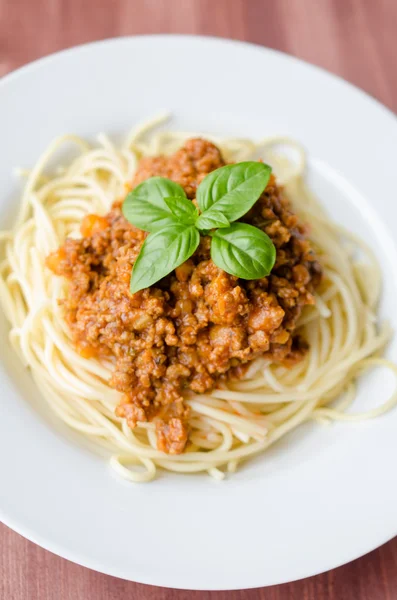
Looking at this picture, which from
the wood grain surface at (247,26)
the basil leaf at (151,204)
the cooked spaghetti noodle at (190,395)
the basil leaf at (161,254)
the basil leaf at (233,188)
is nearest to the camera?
the basil leaf at (161,254)

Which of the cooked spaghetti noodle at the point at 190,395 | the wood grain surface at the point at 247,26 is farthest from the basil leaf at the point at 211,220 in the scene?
the wood grain surface at the point at 247,26

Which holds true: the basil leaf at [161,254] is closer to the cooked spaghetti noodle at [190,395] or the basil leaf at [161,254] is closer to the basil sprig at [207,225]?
the basil sprig at [207,225]

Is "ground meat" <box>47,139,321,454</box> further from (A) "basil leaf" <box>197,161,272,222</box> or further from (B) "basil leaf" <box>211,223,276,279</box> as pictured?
(A) "basil leaf" <box>197,161,272,222</box>

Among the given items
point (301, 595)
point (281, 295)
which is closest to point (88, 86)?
point (281, 295)

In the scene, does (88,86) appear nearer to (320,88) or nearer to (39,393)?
(320,88)

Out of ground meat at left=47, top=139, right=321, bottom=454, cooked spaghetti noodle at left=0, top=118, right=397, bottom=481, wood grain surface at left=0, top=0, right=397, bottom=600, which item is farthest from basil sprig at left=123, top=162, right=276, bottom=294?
wood grain surface at left=0, top=0, right=397, bottom=600

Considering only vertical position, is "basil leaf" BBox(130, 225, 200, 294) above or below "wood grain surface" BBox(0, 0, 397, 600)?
below

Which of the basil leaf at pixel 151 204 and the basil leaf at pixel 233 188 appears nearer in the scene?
the basil leaf at pixel 233 188
